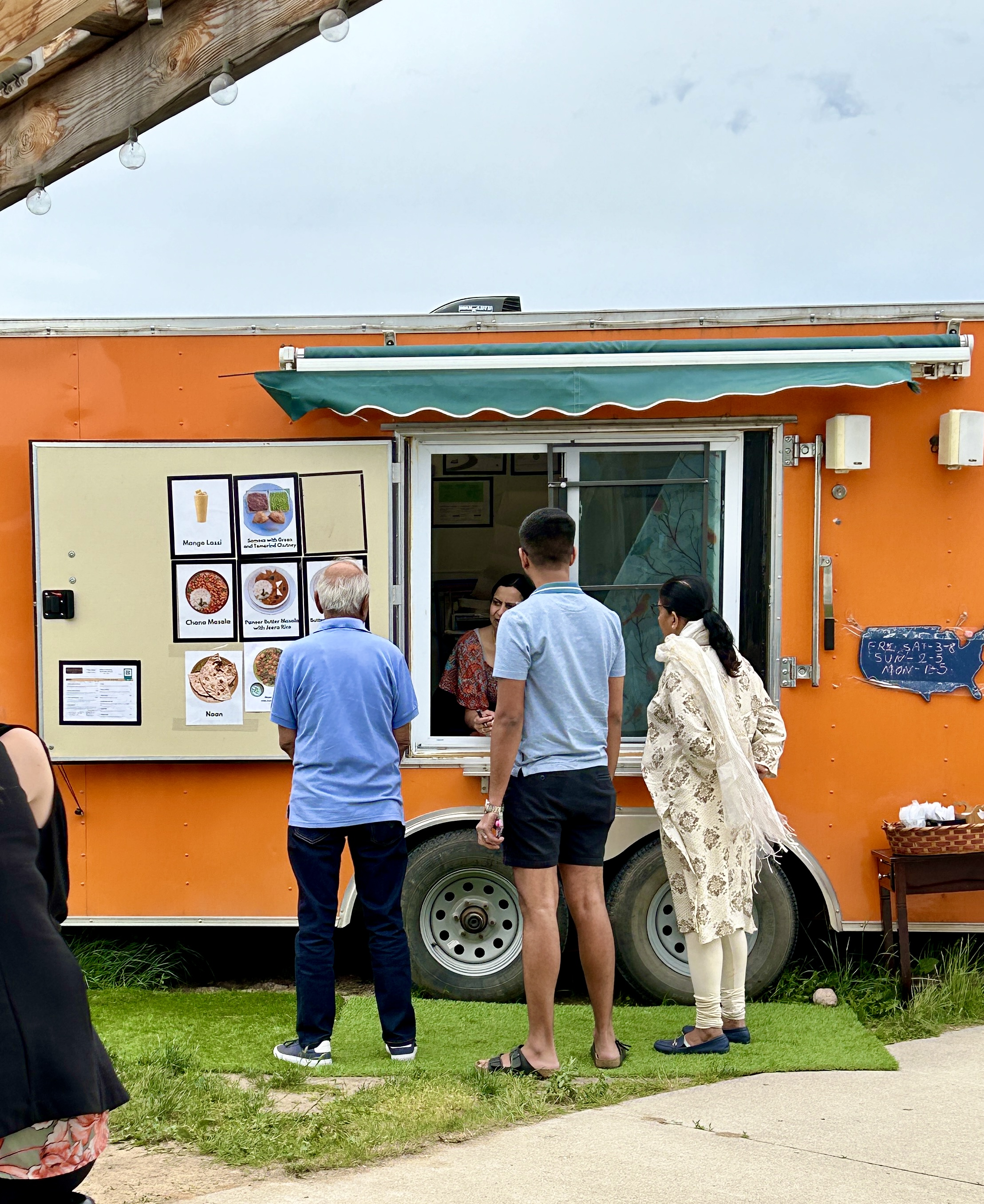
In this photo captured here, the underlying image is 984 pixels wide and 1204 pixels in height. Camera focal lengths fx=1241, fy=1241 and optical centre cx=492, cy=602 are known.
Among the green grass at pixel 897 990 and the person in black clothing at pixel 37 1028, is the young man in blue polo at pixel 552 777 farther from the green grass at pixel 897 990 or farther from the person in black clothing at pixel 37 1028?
the person in black clothing at pixel 37 1028

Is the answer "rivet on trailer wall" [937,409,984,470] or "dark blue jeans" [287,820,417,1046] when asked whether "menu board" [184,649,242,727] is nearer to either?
"dark blue jeans" [287,820,417,1046]

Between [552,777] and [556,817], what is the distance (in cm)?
14

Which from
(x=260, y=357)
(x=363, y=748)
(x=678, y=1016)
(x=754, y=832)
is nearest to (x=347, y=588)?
(x=363, y=748)

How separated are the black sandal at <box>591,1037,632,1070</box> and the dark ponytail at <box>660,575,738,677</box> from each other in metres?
1.36

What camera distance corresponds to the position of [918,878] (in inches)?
190

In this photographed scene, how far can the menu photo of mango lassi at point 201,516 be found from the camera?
513 cm

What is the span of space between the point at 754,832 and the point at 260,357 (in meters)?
2.75

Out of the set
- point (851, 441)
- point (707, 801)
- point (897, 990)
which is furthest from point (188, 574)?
point (897, 990)

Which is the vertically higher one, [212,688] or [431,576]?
[431,576]

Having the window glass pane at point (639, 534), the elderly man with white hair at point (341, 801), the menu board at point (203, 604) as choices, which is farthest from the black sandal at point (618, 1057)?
the menu board at point (203, 604)

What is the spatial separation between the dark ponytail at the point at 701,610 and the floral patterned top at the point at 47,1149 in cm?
275

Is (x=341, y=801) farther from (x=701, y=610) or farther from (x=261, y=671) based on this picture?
(x=701, y=610)

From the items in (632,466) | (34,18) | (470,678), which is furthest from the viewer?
(470,678)

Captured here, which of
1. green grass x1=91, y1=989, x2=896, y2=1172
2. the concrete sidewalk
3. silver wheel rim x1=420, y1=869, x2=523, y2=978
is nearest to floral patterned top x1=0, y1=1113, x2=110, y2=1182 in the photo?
the concrete sidewalk
